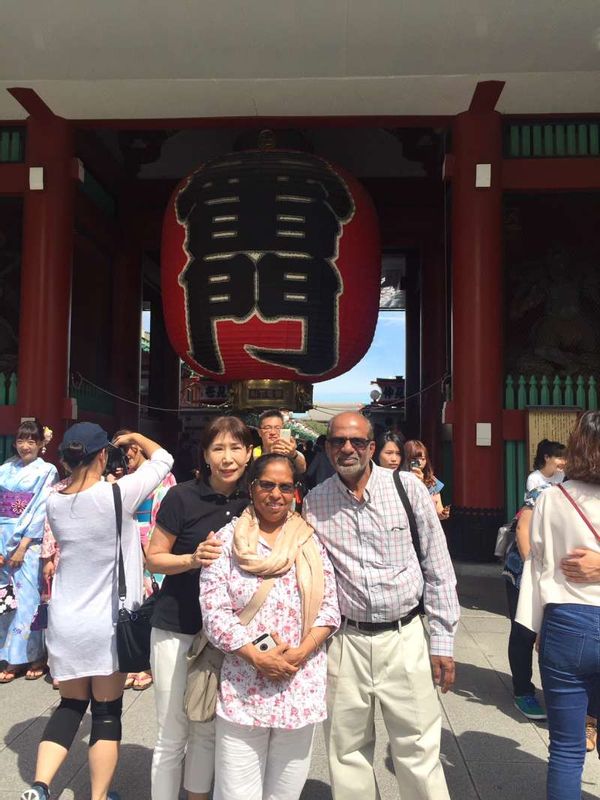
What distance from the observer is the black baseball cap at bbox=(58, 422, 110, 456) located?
2.13 m

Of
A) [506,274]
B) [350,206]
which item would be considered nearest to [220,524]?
[350,206]

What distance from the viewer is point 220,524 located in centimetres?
199

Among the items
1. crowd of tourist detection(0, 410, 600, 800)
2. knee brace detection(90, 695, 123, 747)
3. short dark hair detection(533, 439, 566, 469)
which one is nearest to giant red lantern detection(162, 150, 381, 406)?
short dark hair detection(533, 439, 566, 469)

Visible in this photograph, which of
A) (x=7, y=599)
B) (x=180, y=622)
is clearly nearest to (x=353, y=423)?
(x=180, y=622)

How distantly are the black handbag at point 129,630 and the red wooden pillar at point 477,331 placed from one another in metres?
4.88

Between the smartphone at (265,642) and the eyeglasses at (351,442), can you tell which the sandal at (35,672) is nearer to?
the smartphone at (265,642)

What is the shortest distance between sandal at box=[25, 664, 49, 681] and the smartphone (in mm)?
2460

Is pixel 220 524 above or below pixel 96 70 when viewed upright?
below

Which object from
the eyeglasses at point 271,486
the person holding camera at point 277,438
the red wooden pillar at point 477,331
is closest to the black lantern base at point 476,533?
the red wooden pillar at point 477,331

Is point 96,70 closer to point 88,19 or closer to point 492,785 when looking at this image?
point 88,19

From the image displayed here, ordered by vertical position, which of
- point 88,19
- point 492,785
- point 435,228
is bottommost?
point 492,785

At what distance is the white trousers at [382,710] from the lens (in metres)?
1.90

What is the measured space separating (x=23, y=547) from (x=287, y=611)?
2385 millimetres

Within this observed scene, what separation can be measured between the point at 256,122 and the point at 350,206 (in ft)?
5.31
